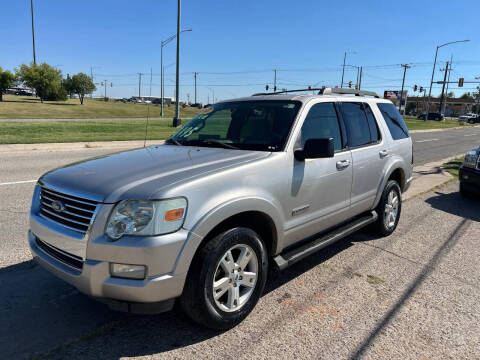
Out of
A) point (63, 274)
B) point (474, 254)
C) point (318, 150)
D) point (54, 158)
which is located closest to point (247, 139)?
point (318, 150)

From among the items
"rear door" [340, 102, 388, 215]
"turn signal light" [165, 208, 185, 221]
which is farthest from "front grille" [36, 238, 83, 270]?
"rear door" [340, 102, 388, 215]

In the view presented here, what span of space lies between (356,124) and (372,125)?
1.52 feet

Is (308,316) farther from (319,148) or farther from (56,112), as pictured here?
(56,112)

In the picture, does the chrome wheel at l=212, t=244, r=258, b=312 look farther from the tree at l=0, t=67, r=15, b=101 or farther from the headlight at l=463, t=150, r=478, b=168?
the tree at l=0, t=67, r=15, b=101

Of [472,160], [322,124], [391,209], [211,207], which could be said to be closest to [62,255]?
[211,207]

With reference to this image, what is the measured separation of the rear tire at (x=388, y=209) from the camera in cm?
493

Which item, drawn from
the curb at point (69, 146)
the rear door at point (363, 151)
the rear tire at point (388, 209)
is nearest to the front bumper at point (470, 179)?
the rear tire at point (388, 209)

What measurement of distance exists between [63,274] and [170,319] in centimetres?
91

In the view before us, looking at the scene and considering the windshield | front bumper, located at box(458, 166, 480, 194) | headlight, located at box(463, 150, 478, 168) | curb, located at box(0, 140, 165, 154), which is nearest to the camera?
the windshield

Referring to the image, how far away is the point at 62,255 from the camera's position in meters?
2.72

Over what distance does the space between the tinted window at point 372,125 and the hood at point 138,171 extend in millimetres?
2105

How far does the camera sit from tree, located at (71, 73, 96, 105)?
65000 millimetres

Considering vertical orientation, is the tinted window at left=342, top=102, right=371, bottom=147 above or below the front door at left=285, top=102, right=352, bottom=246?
above

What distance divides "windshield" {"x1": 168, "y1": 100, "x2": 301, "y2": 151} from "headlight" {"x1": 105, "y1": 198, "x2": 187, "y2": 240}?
1.28 metres
